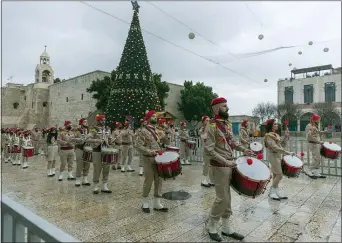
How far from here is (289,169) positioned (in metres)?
5.66

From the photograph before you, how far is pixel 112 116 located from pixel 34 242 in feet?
42.4

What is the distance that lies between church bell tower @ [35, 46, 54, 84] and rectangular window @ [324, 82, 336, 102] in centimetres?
4969

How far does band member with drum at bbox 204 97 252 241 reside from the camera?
3789mm

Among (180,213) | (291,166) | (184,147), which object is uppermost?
(291,166)

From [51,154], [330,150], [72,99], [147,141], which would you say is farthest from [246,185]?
[72,99]

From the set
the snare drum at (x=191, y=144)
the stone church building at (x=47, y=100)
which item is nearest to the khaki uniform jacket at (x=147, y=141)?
the snare drum at (x=191, y=144)

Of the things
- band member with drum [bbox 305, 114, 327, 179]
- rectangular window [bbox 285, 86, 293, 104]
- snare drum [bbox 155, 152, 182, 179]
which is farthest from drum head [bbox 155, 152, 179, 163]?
rectangular window [bbox 285, 86, 293, 104]

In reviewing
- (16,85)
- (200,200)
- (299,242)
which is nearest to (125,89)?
(200,200)

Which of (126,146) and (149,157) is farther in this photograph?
(126,146)

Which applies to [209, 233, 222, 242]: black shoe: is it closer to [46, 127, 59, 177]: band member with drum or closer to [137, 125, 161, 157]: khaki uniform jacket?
[137, 125, 161, 157]: khaki uniform jacket

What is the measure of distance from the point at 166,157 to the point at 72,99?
1454 inches

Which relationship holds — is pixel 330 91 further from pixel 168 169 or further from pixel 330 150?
pixel 168 169

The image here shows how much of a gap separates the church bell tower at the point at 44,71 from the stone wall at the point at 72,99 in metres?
4.91

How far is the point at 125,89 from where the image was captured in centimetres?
1421
